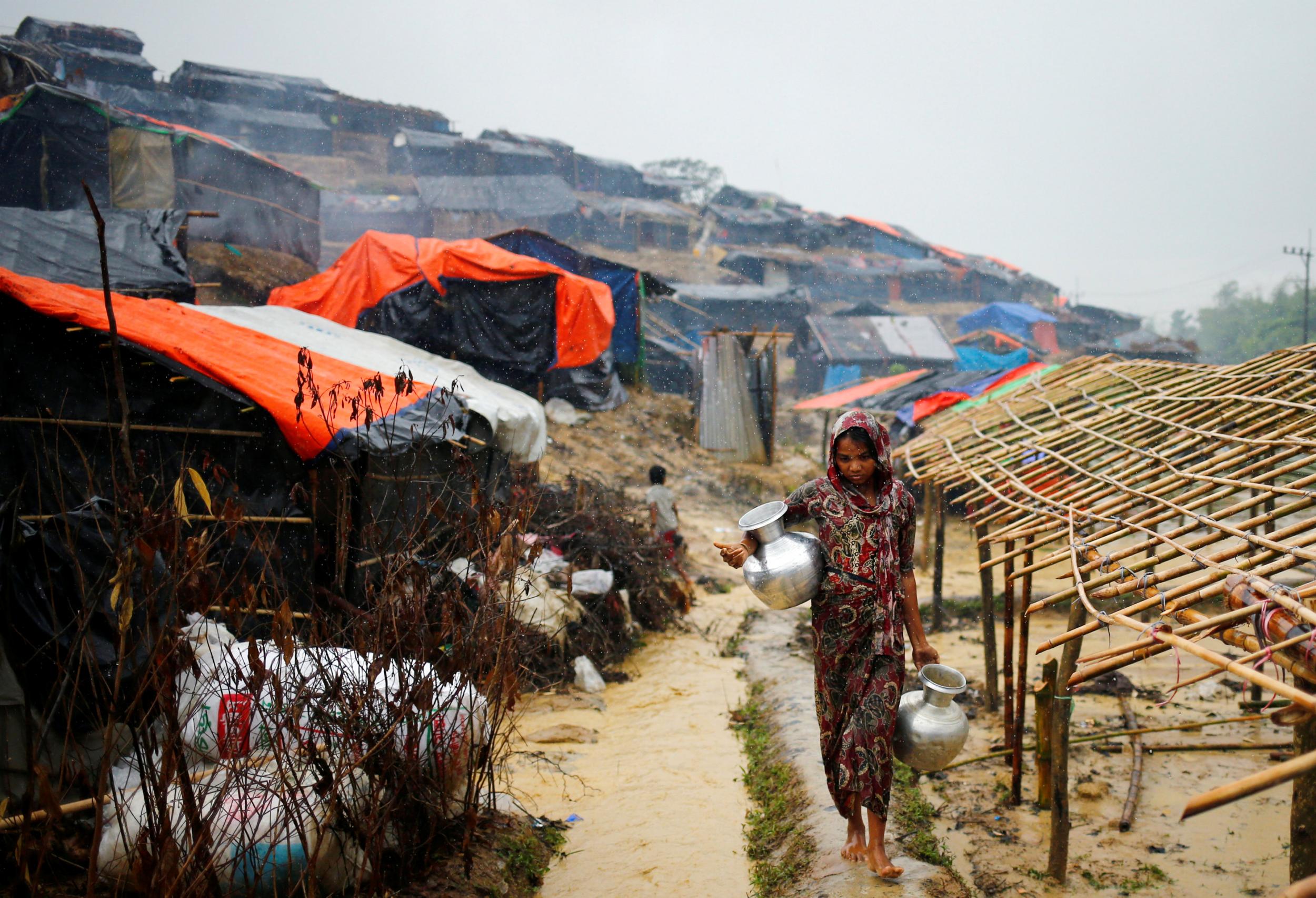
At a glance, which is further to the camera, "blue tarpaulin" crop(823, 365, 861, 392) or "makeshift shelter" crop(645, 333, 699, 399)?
"blue tarpaulin" crop(823, 365, 861, 392)

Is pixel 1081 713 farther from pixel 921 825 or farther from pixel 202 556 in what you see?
pixel 202 556

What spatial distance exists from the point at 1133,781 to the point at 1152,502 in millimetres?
1727

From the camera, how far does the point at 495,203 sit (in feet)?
96.9

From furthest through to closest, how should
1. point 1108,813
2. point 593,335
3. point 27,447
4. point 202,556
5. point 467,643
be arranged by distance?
point 593,335
point 27,447
point 1108,813
point 467,643
point 202,556

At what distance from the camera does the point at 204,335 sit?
653cm

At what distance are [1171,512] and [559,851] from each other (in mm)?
2983

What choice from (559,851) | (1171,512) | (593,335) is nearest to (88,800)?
(559,851)

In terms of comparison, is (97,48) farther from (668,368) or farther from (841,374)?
(841,374)

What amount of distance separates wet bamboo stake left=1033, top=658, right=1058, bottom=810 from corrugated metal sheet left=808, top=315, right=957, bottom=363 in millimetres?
25027

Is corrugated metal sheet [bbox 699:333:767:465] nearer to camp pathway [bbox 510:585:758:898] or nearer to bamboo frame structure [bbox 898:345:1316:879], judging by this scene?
camp pathway [bbox 510:585:758:898]

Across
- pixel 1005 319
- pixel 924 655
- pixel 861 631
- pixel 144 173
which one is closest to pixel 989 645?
pixel 924 655

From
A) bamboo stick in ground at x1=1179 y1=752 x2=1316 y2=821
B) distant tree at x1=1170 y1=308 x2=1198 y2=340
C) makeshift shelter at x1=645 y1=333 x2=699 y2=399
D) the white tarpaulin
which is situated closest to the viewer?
bamboo stick in ground at x1=1179 y1=752 x2=1316 y2=821

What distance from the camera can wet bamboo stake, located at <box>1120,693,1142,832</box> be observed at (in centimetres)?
398

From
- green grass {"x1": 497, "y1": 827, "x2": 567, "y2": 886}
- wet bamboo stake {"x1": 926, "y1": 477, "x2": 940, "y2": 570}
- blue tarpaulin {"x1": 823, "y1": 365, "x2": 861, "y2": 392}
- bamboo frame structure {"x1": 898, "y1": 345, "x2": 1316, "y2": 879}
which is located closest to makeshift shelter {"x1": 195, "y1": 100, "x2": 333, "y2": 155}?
blue tarpaulin {"x1": 823, "y1": 365, "x2": 861, "y2": 392}
